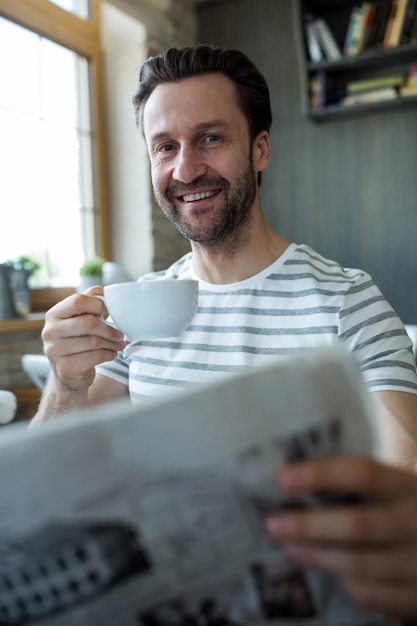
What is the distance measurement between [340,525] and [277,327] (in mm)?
730

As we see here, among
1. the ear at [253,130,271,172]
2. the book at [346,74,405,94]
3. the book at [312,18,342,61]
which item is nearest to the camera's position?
the ear at [253,130,271,172]

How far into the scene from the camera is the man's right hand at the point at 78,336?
32.7 inches

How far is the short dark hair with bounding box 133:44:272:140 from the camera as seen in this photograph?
1.20 meters

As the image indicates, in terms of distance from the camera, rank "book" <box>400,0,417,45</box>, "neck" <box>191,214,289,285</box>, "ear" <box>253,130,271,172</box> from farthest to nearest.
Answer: "book" <box>400,0,417,45</box> → "ear" <box>253,130,271,172</box> → "neck" <box>191,214,289,285</box>

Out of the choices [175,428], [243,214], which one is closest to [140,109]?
[243,214]

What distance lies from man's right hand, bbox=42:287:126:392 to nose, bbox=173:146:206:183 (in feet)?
1.26

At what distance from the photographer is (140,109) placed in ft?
4.30

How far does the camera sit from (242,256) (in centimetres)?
117

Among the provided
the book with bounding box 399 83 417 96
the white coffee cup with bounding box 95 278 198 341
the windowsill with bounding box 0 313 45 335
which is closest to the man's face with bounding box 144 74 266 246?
the white coffee cup with bounding box 95 278 198 341

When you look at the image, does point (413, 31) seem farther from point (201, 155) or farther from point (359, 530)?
point (359, 530)

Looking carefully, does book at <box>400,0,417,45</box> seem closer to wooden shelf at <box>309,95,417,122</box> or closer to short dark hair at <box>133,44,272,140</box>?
wooden shelf at <box>309,95,417,122</box>

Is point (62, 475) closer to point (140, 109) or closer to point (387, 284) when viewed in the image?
point (140, 109)

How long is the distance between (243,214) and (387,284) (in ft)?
7.35

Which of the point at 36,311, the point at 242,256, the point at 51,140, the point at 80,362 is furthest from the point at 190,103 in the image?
the point at 51,140
